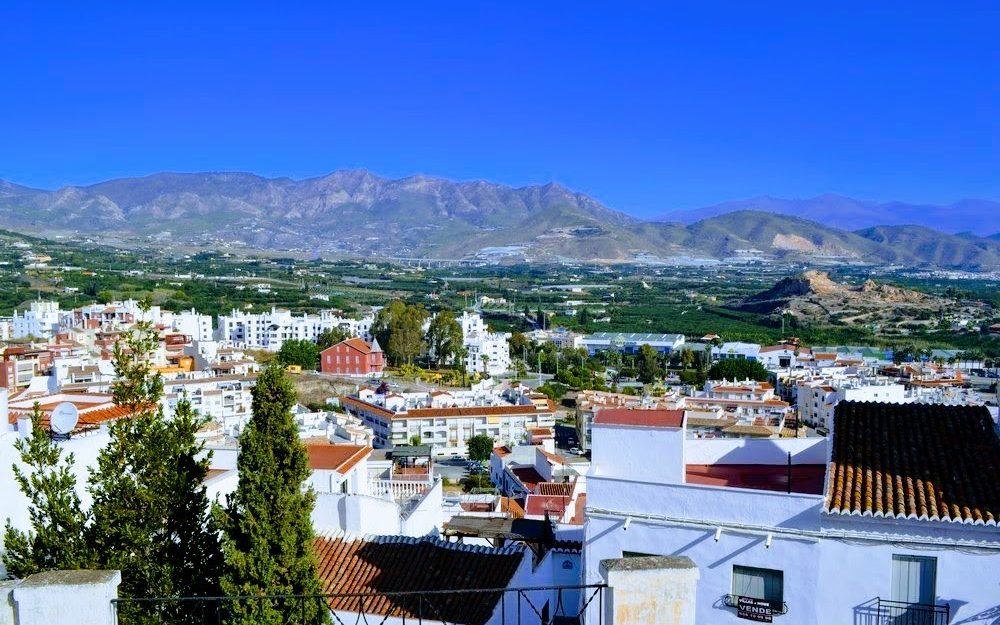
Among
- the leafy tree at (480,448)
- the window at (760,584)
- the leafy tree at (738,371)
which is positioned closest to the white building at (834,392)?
the leafy tree at (738,371)

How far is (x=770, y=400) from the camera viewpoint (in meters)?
36.0

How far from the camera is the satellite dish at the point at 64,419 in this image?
22.3 feet

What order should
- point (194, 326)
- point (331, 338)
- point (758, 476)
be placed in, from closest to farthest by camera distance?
point (758, 476)
point (331, 338)
point (194, 326)

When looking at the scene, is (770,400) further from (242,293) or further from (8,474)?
(242,293)

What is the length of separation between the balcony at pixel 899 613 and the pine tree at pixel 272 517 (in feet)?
11.1

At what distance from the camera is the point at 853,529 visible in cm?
527

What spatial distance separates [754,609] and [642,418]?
1.85m

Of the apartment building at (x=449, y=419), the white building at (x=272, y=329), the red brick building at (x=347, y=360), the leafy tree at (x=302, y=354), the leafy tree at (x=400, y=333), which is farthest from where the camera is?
the white building at (x=272, y=329)

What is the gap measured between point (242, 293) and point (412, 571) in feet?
265

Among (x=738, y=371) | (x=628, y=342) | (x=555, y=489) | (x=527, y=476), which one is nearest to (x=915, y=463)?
(x=555, y=489)

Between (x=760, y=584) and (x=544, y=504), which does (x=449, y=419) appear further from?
(x=760, y=584)

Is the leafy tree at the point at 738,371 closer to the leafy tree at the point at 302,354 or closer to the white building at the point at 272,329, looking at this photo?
the white building at the point at 272,329

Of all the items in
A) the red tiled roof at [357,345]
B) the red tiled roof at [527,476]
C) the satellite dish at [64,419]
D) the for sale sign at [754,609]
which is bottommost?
the red tiled roof at [527,476]

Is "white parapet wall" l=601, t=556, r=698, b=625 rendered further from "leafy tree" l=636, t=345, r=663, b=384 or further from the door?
Answer: "leafy tree" l=636, t=345, r=663, b=384
